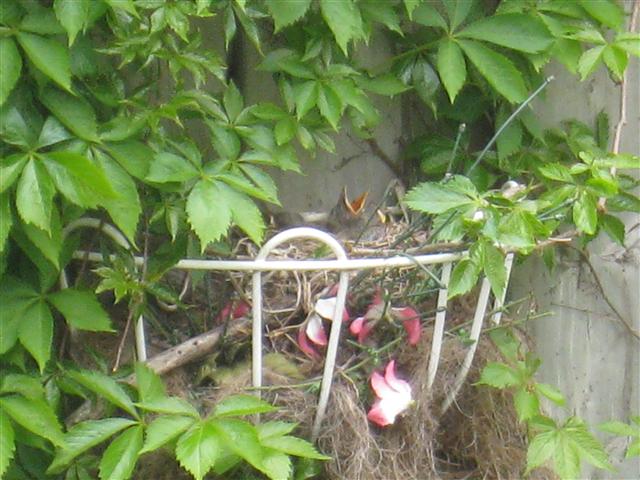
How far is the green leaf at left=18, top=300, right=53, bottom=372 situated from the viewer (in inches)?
49.1

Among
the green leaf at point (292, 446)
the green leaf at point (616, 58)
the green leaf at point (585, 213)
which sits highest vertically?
the green leaf at point (616, 58)

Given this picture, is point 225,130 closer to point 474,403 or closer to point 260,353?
point 260,353

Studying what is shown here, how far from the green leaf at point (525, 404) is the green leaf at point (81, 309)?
0.53m

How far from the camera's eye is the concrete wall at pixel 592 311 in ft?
5.51

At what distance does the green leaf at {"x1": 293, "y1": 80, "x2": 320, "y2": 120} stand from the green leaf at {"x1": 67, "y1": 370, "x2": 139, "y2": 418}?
395mm

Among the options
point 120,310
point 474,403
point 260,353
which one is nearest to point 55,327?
point 120,310

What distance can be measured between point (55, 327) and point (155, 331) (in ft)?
0.41

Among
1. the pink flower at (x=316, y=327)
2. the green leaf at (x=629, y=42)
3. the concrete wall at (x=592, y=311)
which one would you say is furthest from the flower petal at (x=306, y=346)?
the green leaf at (x=629, y=42)

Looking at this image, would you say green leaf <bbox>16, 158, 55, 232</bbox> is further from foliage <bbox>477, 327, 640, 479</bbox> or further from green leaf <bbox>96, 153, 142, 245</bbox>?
foliage <bbox>477, 327, 640, 479</bbox>

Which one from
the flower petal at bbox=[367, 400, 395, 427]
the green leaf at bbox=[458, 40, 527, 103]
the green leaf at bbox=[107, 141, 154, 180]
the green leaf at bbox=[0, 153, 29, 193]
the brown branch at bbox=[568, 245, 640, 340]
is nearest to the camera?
the green leaf at bbox=[0, 153, 29, 193]

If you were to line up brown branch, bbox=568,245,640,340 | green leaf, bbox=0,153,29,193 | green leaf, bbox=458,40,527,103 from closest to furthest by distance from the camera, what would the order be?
1. green leaf, bbox=0,153,29,193
2. green leaf, bbox=458,40,527,103
3. brown branch, bbox=568,245,640,340

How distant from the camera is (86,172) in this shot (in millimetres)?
1156

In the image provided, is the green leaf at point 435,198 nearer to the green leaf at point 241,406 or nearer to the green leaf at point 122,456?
the green leaf at point 241,406

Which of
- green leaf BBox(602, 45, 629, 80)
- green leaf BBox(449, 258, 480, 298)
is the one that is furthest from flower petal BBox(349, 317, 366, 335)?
green leaf BBox(602, 45, 629, 80)
